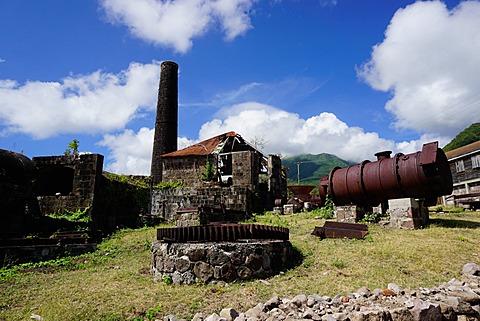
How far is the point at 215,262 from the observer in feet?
19.1

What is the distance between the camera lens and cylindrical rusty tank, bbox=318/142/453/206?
897 centimetres


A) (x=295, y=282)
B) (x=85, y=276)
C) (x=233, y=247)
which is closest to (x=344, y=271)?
(x=295, y=282)

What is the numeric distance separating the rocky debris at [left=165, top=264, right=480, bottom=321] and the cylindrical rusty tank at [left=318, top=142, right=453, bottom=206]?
4.63 m

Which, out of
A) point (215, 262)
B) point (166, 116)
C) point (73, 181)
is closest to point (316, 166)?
point (166, 116)

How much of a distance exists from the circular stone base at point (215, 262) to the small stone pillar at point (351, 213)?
5.00 m

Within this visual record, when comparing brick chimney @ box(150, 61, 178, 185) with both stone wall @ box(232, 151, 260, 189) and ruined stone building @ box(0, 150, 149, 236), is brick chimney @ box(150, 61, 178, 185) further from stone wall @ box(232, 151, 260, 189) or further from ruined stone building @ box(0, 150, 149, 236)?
ruined stone building @ box(0, 150, 149, 236)

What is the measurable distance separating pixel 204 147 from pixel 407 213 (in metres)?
19.7

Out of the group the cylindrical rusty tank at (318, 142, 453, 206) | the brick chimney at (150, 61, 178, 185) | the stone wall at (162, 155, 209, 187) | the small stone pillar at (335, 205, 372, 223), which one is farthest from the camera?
the brick chimney at (150, 61, 178, 185)

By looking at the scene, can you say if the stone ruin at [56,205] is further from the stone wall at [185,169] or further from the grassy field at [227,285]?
the stone wall at [185,169]

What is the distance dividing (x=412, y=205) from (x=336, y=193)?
254cm

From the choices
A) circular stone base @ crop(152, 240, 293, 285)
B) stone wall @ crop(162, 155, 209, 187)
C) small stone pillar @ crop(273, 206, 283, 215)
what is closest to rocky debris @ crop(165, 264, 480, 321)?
circular stone base @ crop(152, 240, 293, 285)

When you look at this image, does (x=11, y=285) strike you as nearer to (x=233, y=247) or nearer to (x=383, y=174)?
(x=233, y=247)

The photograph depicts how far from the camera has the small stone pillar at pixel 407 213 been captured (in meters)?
9.02

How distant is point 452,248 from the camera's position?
22.7 feet
